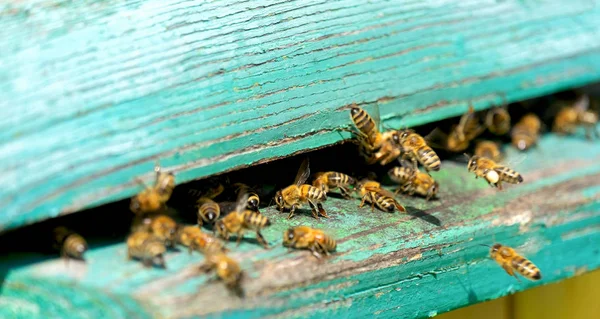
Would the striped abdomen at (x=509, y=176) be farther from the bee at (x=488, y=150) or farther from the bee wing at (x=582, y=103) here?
the bee wing at (x=582, y=103)

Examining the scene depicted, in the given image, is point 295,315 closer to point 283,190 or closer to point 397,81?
point 283,190

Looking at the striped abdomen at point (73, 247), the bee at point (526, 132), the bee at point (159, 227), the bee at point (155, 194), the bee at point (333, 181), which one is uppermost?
the bee at point (155, 194)

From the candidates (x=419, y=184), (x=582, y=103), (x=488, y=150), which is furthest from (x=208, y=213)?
(x=582, y=103)

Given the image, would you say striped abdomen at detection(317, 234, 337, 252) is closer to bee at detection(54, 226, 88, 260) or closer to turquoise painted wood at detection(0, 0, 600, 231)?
turquoise painted wood at detection(0, 0, 600, 231)

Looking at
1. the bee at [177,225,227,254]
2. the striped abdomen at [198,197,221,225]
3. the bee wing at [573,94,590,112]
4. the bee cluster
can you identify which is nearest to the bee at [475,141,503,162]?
the bee cluster

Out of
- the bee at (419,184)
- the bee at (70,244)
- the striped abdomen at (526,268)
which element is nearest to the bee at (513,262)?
the striped abdomen at (526,268)

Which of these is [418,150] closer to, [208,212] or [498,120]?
[498,120]
